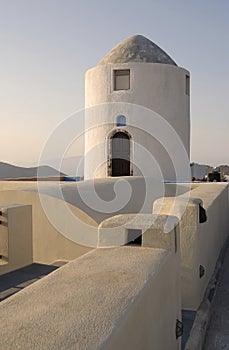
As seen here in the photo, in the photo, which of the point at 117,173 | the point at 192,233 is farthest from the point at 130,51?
the point at 192,233

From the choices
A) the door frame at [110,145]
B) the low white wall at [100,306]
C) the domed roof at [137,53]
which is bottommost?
the low white wall at [100,306]

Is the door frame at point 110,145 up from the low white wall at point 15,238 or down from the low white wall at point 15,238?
up

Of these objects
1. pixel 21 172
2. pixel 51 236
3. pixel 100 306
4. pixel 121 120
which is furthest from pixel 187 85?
pixel 100 306

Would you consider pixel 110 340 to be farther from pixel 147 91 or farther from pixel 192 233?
pixel 147 91

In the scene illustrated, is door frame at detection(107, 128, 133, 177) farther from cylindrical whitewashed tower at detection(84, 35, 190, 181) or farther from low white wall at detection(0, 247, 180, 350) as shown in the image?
low white wall at detection(0, 247, 180, 350)

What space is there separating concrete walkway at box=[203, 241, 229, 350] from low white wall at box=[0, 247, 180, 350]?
0.89 m

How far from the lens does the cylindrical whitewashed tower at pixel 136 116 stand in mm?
14328

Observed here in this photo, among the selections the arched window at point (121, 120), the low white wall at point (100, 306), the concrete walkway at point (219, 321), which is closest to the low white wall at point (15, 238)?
the concrete walkway at point (219, 321)

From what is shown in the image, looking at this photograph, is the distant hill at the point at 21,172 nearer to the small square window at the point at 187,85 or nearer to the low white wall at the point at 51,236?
the small square window at the point at 187,85

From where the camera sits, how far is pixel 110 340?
5.08ft

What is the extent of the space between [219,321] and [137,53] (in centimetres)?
1241

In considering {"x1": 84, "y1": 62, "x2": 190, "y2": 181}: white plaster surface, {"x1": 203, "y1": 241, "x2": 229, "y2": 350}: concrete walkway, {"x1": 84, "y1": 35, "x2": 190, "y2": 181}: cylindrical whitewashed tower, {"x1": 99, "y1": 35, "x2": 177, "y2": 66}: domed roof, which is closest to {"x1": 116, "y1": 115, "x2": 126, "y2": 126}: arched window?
{"x1": 84, "y1": 35, "x2": 190, "y2": 181}: cylindrical whitewashed tower

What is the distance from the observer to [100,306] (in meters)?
1.79

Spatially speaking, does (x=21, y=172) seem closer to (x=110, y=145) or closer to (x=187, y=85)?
(x=110, y=145)
